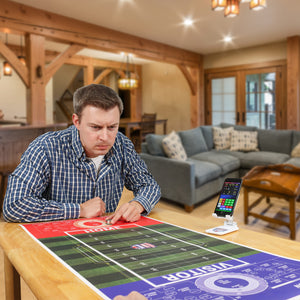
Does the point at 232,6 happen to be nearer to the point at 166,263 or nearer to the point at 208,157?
the point at 208,157

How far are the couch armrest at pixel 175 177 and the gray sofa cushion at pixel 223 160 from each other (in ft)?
2.60

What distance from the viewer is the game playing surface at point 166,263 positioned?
0.67 metres

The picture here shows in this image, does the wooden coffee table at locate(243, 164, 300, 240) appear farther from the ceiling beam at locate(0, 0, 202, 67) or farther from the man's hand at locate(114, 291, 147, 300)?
the ceiling beam at locate(0, 0, 202, 67)

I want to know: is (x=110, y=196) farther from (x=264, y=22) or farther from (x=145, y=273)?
(x=264, y=22)

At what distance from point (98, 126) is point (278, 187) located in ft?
7.66

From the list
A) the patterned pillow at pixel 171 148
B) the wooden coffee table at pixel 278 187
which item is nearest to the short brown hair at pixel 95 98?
the wooden coffee table at pixel 278 187

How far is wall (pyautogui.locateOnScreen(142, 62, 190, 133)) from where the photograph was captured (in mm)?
8703

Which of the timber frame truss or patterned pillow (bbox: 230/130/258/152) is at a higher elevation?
the timber frame truss

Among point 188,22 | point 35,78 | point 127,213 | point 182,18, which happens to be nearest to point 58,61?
point 35,78

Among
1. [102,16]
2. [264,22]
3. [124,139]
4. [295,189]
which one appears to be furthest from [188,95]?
[124,139]

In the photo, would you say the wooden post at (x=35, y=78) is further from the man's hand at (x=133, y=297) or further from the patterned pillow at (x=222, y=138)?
the man's hand at (x=133, y=297)

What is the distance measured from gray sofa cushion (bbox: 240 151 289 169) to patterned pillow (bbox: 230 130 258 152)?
1.14ft

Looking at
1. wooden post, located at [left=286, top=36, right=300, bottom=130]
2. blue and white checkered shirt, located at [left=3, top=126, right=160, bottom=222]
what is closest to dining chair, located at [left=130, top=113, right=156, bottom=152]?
wooden post, located at [left=286, top=36, right=300, bottom=130]

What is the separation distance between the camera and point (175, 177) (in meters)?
3.81
